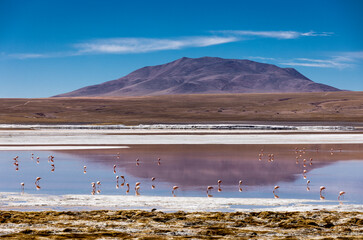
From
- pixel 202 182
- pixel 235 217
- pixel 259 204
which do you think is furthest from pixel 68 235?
pixel 202 182

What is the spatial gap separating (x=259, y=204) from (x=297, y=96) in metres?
175

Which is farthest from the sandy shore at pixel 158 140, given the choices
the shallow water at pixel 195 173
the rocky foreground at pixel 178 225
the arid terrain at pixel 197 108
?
the arid terrain at pixel 197 108

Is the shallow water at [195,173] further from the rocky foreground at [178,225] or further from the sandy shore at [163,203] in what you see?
the rocky foreground at [178,225]

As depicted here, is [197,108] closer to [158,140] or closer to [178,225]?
[158,140]

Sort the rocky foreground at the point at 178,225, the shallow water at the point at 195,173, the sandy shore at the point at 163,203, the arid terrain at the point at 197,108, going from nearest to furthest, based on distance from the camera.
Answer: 1. the rocky foreground at the point at 178,225
2. the sandy shore at the point at 163,203
3. the shallow water at the point at 195,173
4. the arid terrain at the point at 197,108

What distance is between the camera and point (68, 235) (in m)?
12.2

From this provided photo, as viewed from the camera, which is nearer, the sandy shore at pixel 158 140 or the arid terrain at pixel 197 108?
the sandy shore at pixel 158 140

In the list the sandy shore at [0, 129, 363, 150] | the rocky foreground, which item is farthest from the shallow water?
the sandy shore at [0, 129, 363, 150]

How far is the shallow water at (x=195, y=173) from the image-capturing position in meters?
19.7

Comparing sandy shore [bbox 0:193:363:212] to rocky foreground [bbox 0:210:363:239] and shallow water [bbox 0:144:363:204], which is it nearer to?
shallow water [bbox 0:144:363:204]

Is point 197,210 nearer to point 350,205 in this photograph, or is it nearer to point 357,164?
point 350,205

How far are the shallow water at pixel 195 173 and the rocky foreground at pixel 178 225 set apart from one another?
3.93 m

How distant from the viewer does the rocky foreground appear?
12.3 metres

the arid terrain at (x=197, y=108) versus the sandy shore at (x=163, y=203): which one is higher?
the arid terrain at (x=197, y=108)
